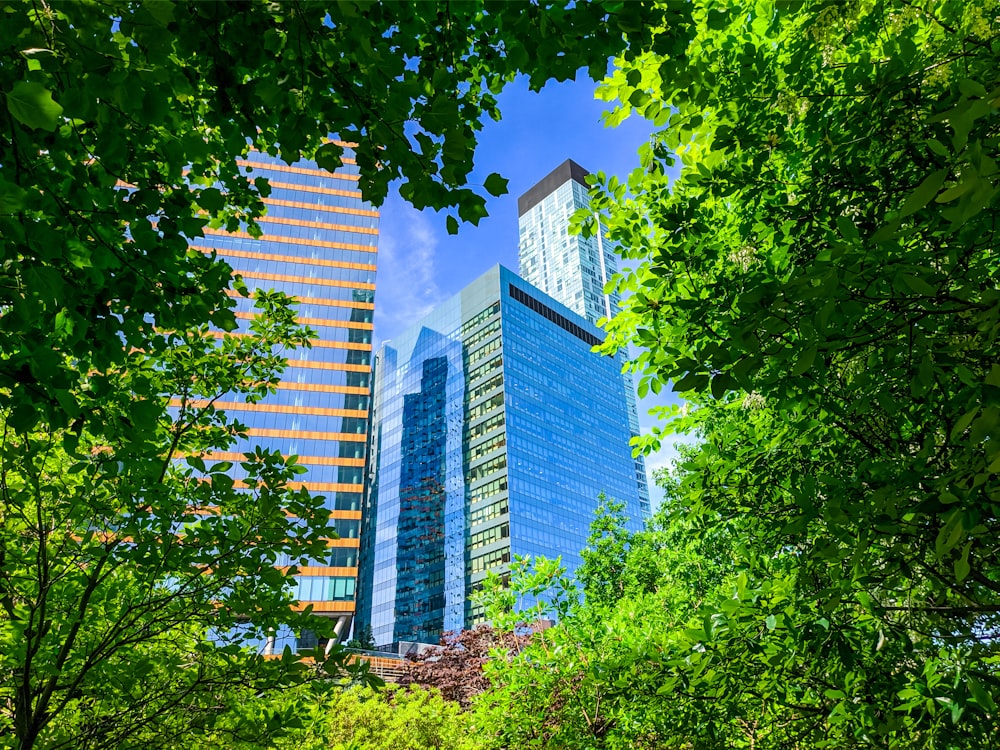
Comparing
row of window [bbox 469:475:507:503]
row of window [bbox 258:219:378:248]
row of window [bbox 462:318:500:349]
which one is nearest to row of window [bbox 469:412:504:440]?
row of window [bbox 469:475:507:503]

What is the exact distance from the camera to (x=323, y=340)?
66438 millimetres

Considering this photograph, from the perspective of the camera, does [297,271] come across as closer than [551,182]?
Yes

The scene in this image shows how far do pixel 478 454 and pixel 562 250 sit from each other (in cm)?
10046

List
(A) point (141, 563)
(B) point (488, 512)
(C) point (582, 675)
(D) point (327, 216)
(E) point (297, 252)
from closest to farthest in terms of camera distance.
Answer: (A) point (141, 563)
(C) point (582, 675)
(E) point (297, 252)
(D) point (327, 216)
(B) point (488, 512)

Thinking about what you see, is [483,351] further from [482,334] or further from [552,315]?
[552,315]

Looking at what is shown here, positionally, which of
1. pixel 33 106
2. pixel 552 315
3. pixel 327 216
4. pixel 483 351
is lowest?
pixel 33 106

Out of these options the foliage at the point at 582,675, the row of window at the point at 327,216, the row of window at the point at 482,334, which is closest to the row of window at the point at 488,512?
the row of window at the point at 482,334

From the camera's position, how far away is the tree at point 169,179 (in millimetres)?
2340

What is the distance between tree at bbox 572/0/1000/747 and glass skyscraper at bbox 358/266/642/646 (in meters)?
74.3

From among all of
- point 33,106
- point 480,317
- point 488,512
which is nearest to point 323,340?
point 488,512

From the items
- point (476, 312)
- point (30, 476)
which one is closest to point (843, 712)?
point (30, 476)

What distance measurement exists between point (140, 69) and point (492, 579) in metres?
9.62

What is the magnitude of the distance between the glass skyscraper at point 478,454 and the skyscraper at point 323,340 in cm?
2629

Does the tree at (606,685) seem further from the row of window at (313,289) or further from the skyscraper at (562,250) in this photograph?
the skyscraper at (562,250)
